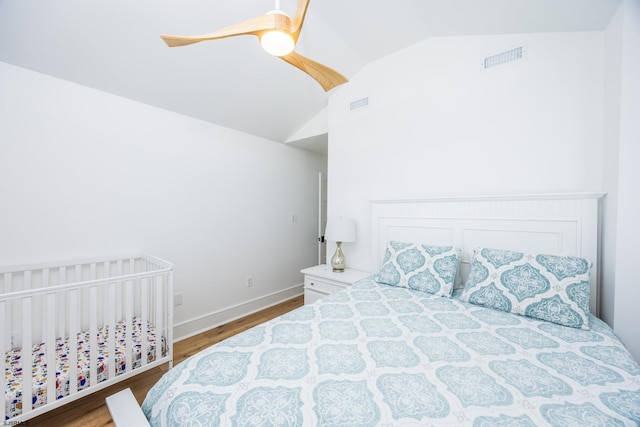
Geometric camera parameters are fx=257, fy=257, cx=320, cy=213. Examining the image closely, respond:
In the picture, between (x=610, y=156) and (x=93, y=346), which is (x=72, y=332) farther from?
(x=610, y=156)

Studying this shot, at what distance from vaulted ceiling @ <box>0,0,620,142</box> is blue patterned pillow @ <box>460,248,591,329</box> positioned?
5.15 ft

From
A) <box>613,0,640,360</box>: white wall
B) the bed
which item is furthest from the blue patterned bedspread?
<box>613,0,640,360</box>: white wall

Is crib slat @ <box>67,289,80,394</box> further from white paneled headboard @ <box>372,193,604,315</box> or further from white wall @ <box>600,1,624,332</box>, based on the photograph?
white wall @ <box>600,1,624,332</box>

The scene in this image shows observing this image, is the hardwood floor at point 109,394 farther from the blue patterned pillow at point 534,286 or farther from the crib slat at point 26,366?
the blue patterned pillow at point 534,286

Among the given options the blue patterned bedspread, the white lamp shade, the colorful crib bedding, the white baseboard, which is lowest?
the white baseboard

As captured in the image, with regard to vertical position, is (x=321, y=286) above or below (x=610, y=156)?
below

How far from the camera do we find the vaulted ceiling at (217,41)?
1617 mm

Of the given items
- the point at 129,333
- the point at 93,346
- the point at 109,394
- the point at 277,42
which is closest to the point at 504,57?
the point at 277,42

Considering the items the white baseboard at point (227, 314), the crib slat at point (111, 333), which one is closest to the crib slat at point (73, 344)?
the crib slat at point (111, 333)

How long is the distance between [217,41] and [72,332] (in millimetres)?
2193

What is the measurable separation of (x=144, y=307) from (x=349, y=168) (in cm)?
223

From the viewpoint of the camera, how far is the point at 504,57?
6.47 feet

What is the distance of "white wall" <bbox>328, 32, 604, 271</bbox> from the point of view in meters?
1.75

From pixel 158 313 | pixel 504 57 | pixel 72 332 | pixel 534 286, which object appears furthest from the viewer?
pixel 504 57
